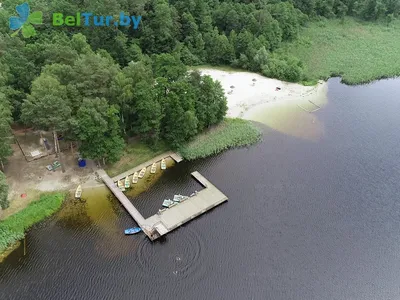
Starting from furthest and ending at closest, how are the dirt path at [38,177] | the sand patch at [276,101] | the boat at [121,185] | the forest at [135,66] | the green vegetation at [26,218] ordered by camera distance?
the sand patch at [276,101]
the boat at [121,185]
the forest at [135,66]
the dirt path at [38,177]
the green vegetation at [26,218]

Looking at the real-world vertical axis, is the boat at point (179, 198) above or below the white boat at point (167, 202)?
above

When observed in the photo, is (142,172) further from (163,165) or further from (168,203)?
(168,203)

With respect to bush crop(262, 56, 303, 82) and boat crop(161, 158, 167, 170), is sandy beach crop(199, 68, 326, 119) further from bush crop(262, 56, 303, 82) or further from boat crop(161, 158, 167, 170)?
boat crop(161, 158, 167, 170)

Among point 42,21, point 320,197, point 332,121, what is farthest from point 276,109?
point 42,21

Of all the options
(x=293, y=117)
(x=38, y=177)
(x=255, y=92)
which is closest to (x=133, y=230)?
(x=38, y=177)

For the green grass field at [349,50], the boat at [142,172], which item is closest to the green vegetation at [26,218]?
the boat at [142,172]

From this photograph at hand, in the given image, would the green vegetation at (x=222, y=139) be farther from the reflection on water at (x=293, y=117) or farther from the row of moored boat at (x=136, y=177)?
the reflection on water at (x=293, y=117)

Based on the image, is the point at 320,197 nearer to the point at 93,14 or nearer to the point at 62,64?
the point at 62,64
